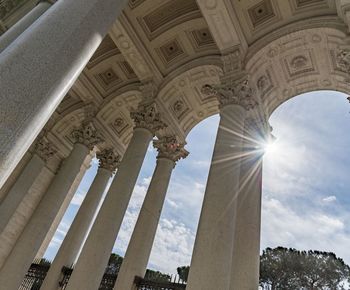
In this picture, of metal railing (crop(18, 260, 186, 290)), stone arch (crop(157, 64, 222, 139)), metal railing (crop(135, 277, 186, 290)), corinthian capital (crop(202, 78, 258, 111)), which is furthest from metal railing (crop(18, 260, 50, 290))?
corinthian capital (crop(202, 78, 258, 111))

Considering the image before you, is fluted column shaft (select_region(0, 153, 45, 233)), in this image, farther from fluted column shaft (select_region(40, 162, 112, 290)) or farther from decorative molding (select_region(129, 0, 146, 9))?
decorative molding (select_region(129, 0, 146, 9))

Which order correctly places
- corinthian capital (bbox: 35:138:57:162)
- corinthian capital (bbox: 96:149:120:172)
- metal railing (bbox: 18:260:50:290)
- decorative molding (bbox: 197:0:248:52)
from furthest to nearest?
corinthian capital (bbox: 35:138:57:162) → corinthian capital (bbox: 96:149:120:172) → metal railing (bbox: 18:260:50:290) → decorative molding (bbox: 197:0:248:52)

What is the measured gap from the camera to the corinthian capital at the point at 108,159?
18688 mm

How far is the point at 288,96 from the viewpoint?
50.6 feet

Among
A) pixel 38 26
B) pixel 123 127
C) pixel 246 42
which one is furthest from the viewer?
pixel 123 127

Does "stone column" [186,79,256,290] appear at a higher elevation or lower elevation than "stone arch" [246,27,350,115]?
lower

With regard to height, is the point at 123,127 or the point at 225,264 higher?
the point at 123,127

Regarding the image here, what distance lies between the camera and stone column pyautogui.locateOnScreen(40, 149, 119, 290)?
1380 centimetres

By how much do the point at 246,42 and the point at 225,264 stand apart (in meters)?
10.3

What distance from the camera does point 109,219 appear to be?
11.3 m

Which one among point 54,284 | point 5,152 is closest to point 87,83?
point 54,284

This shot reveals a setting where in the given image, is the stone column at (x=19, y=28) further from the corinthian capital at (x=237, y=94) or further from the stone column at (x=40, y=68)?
the corinthian capital at (x=237, y=94)

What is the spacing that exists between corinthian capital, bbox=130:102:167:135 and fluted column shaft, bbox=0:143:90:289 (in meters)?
4.79

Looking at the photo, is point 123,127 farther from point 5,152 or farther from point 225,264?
point 5,152
